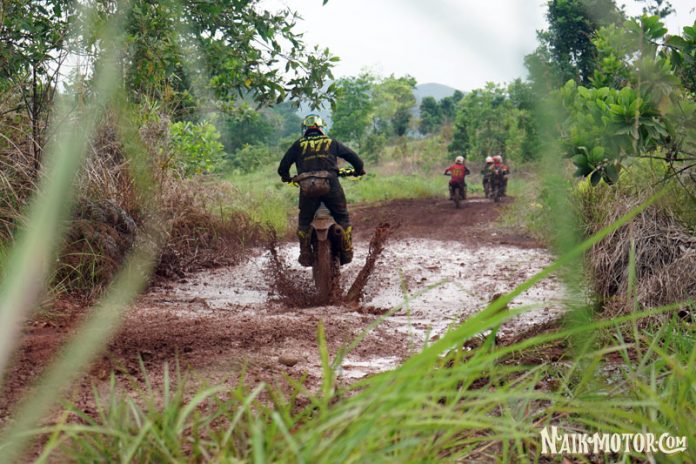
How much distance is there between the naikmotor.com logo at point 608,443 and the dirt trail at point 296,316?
1.35 feet

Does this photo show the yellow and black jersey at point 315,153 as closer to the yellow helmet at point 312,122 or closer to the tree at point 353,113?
the yellow helmet at point 312,122

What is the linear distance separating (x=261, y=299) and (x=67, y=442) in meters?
4.67

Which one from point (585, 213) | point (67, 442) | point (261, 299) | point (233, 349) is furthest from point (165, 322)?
point (585, 213)

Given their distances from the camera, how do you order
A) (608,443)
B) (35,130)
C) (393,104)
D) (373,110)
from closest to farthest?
(608,443) → (35,130) → (373,110) → (393,104)

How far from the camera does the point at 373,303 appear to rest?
22.2 feet

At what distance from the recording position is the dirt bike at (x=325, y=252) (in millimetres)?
6578

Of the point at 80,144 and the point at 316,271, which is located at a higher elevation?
the point at 80,144

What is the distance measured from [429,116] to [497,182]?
4690 centimetres

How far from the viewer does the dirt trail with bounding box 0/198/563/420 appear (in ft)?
11.5

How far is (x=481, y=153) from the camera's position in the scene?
36750 millimetres

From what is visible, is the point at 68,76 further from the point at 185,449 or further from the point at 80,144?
the point at 185,449

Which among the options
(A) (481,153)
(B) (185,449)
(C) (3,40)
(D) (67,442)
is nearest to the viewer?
(B) (185,449)

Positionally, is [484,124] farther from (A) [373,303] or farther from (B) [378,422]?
(B) [378,422]

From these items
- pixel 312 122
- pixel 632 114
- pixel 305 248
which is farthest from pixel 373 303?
pixel 632 114
